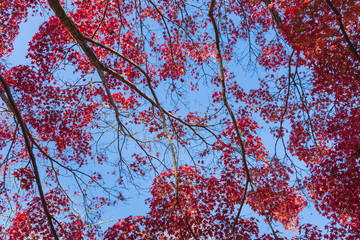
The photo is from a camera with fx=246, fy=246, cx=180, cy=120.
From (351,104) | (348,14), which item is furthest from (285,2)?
(351,104)

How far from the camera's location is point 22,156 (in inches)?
328

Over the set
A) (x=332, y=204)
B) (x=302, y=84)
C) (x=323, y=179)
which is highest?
(x=302, y=84)

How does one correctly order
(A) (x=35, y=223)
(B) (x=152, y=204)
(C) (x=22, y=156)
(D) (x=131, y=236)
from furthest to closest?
1. (C) (x=22, y=156)
2. (A) (x=35, y=223)
3. (B) (x=152, y=204)
4. (D) (x=131, y=236)

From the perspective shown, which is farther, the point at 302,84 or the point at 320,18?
the point at 302,84

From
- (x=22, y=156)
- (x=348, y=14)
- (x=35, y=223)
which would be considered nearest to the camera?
(x=348, y=14)

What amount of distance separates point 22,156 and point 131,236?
490 centimetres

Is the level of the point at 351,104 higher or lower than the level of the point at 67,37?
lower

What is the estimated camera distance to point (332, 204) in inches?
269

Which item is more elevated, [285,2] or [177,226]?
[285,2]

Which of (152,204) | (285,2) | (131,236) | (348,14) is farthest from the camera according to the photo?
(152,204)

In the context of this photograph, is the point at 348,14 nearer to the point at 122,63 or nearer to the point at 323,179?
the point at 323,179

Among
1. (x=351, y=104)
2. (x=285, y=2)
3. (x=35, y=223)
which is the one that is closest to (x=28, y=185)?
(x=35, y=223)

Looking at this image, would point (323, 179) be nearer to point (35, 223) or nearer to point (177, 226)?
point (177, 226)

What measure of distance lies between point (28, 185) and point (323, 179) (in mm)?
8521
